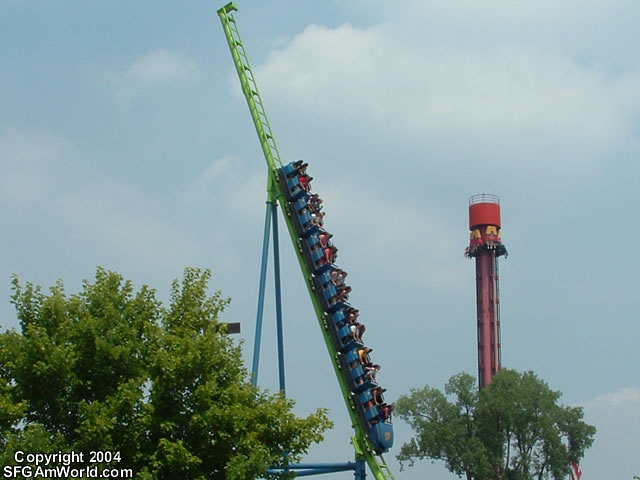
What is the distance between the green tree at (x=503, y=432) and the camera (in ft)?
165

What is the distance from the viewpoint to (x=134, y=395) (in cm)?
1491

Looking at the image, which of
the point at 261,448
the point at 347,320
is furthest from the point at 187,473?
the point at 347,320

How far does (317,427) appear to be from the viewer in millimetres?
16547

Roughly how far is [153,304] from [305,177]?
13975 millimetres

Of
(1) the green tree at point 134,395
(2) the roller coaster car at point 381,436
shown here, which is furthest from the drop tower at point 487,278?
(1) the green tree at point 134,395

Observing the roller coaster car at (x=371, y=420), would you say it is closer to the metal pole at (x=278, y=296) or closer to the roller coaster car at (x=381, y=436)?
the roller coaster car at (x=381, y=436)

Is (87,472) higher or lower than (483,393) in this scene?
lower

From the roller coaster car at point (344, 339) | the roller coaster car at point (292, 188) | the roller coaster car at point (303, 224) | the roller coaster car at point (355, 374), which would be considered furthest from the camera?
the roller coaster car at point (292, 188)

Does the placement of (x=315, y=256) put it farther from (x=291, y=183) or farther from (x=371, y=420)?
(x=371, y=420)

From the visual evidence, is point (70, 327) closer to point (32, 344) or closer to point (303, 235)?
point (32, 344)

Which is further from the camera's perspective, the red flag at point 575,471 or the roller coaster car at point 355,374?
the red flag at point 575,471

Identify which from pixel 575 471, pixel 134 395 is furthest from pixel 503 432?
pixel 134 395

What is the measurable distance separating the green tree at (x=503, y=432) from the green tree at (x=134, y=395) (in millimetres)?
35947

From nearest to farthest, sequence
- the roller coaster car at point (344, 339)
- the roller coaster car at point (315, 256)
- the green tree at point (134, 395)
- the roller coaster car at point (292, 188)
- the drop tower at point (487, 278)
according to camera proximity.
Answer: the green tree at point (134, 395)
the roller coaster car at point (344, 339)
the roller coaster car at point (315, 256)
the roller coaster car at point (292, 188)
the drop tower at point (487, 278)
